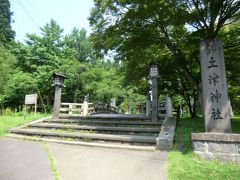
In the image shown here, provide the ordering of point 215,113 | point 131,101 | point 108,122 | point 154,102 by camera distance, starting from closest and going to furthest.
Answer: point 215,113, point 154,102, point 108,122, point 131,101

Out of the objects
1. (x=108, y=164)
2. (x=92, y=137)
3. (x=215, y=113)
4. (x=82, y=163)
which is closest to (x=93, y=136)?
(x=92, y=137)

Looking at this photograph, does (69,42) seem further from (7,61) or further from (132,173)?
(132,173)

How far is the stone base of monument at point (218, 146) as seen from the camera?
5.44m

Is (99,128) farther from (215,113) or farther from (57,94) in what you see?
(215,113)

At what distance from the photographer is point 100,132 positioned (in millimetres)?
8852

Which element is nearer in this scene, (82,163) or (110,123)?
(82,163)

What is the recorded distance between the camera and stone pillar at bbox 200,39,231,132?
5965 millimetres

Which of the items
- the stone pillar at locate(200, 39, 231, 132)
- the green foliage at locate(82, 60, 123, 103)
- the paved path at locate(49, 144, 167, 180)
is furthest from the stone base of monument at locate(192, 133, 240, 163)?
the green foliage at locate(82, 60, 123, 103)

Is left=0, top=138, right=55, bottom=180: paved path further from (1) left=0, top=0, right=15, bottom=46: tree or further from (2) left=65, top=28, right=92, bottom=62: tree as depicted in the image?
(1) left=0, top=0, right=15, bottom=46: tree

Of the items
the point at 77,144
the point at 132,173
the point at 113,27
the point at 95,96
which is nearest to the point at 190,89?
the point at 113,27

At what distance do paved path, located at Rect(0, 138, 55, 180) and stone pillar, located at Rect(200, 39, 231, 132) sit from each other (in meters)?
4.22

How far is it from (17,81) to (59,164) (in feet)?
66.8

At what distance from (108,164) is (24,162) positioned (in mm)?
2005

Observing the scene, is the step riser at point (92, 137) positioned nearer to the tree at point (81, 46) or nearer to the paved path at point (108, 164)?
the paved path at point (108, 164)
